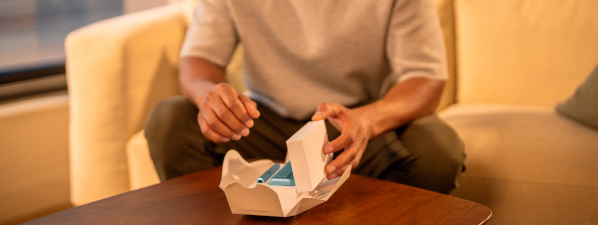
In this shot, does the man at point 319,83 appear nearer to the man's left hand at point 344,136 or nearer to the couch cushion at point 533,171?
the man's left hand at point 344,136

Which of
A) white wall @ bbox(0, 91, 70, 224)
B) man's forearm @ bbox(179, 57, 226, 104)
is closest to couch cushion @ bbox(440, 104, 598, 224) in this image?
man's forearm @ bbox(179, 57, 226, 104)

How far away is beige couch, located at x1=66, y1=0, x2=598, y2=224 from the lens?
1021mm

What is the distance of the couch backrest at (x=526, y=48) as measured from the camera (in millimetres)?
1195

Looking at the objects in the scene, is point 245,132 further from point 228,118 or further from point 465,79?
point 465,79

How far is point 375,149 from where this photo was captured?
Result: 861 millimetres

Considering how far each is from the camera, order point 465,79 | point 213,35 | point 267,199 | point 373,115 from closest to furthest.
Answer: point 267,199 < point 373,115 < point 213,35 < point 465,79

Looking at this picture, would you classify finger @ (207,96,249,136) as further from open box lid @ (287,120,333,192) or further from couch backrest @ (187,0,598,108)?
couch backrest @ (187,0,598,108)

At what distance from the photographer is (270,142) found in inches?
39.1

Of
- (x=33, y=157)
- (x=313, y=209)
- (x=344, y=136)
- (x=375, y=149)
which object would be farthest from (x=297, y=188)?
(x=33, y=157)

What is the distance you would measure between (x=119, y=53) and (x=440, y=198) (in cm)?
94

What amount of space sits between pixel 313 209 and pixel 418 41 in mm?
554

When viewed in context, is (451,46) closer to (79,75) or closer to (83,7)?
(79,75)

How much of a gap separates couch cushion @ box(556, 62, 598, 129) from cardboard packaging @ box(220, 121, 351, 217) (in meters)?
0.71

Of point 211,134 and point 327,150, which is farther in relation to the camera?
point 211,134
